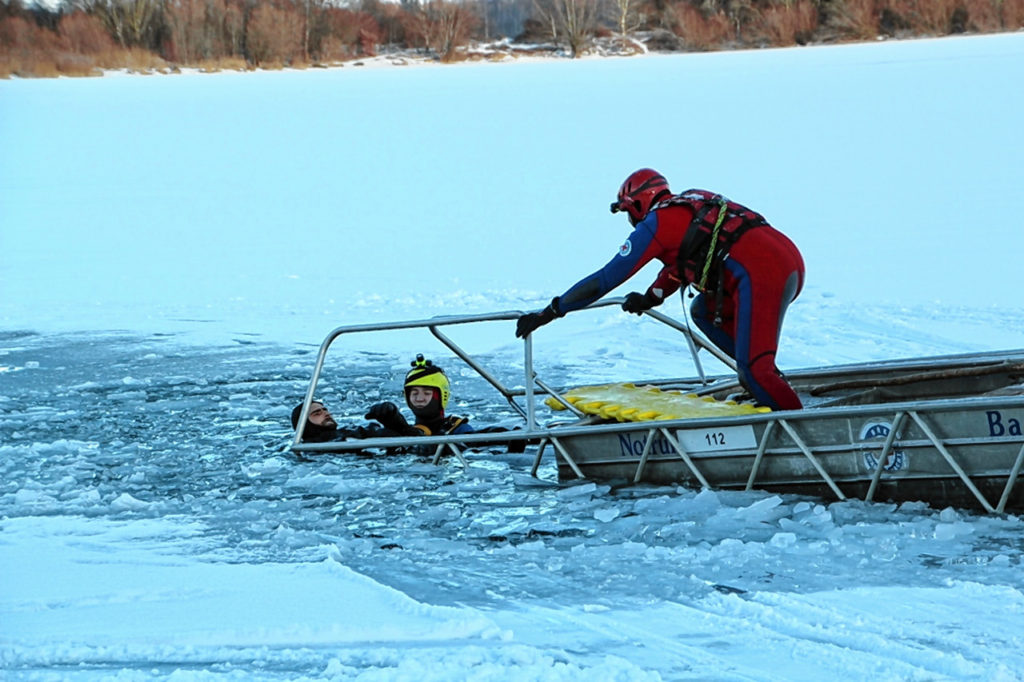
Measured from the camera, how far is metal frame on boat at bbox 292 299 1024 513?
440 centimetres

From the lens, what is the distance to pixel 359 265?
39.8 ft

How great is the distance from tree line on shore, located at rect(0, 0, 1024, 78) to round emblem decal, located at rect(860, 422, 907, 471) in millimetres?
12611

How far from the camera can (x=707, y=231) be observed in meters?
5.14

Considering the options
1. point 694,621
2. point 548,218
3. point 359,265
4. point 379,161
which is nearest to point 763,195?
point 548,218

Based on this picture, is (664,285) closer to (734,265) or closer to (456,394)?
(734,265)

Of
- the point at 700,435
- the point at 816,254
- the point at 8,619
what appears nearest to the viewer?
the point at 8,619

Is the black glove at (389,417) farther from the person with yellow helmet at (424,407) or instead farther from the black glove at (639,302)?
the black glove at (639,302)

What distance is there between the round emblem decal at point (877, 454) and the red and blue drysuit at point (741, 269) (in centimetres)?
60

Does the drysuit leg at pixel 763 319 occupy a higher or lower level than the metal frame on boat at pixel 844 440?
higher

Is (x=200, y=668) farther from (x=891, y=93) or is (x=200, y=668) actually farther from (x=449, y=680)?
(x=891, y=93)

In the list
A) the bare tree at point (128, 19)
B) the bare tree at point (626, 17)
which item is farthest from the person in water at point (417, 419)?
the bare tree at point (626, 17)

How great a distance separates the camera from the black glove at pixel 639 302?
18.9ft

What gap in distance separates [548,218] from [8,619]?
405 inches

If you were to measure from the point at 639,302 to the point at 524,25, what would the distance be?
30141mm
